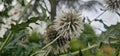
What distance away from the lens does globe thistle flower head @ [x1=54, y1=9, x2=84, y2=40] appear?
4.78ft

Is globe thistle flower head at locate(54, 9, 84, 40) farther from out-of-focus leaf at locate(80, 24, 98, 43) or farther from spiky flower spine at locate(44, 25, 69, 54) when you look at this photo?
out-of-focus leaf at locate(80, 24, 98, 43)

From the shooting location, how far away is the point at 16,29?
57.2 inches

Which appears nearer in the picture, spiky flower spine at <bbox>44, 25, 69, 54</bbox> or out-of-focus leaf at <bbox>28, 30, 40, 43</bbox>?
spiky flower spine at <bbox>44, 25, 69, 54</bbox>

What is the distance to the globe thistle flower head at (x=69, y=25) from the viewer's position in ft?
4.78

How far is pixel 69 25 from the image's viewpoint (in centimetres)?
147

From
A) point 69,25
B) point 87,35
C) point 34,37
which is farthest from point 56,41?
point 34,37

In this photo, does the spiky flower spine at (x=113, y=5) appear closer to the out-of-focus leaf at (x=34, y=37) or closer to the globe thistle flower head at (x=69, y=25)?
the globe thistle flower head at (x=69, y=25)

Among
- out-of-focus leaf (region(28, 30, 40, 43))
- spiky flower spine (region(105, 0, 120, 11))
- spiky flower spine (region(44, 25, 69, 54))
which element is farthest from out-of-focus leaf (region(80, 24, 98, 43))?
out-of-focus leaf (region(28, 30, 40, 43))

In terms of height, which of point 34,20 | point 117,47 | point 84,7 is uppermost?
point 34,20

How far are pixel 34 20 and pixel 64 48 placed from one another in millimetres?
210

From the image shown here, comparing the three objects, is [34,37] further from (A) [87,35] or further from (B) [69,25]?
(B) [69,25]

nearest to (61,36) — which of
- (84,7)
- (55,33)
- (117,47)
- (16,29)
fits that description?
(55,33)

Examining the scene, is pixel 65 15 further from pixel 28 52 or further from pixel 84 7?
pixel 84 7

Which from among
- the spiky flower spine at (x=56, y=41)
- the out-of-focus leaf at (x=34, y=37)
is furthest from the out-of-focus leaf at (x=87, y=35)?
the out-of-focus leaf at (x=34, y=37)
